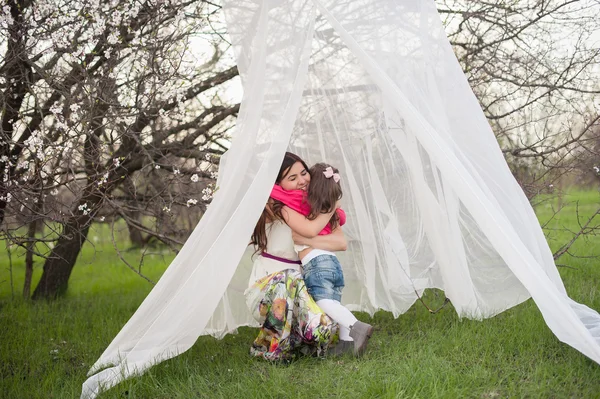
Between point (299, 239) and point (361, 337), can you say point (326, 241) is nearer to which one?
point (299, 239)

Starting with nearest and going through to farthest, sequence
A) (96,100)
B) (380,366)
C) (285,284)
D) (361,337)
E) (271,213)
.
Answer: (380,366) → (361,337) → (285,284) → (271,213) → (96,100)

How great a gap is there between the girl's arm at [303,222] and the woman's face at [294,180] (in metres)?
0.13

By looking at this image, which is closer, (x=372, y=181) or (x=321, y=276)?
(x=321, y=276)

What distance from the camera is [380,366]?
298 centimetres

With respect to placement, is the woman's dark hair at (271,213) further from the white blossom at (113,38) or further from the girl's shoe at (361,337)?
the white blossom at (113,38)

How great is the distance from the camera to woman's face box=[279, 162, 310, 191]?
342cm

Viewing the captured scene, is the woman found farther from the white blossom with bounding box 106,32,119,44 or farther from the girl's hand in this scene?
the white blossom with bounding box 106,32,119,44

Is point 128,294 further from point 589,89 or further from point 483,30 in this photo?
point 589,89

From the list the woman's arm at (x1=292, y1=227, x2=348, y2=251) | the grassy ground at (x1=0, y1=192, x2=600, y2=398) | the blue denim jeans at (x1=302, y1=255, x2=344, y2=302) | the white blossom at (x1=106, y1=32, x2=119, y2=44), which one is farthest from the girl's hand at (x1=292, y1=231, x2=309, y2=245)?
the white blossom at (x1=106, y1=32, x2=119, y2=44)

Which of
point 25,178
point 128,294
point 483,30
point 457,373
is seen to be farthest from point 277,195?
point 128,294

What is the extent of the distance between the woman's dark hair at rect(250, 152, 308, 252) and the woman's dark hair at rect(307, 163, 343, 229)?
0.35 feet

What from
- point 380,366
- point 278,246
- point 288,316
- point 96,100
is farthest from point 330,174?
point 96,100

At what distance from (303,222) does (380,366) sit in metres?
0.81

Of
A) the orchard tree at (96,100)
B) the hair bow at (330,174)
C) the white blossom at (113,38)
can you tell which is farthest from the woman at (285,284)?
the white blossom at (113,38)
